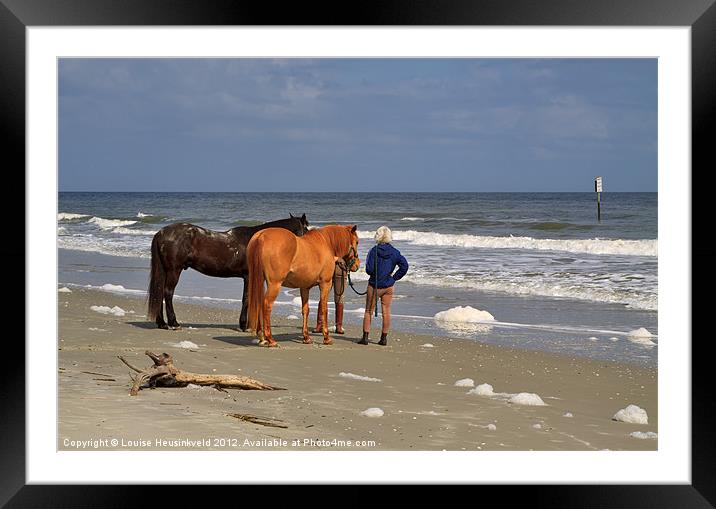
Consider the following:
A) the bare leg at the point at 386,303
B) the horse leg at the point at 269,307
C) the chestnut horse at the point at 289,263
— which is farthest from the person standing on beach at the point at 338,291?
the horse leg at the point at 269,307

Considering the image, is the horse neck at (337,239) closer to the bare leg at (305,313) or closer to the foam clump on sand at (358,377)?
the bare leg at (305,313)

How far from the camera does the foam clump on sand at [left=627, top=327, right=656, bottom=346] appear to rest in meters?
11.2

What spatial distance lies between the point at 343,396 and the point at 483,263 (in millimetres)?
13899

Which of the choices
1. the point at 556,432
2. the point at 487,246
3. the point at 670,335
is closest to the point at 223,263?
the point at 556,432

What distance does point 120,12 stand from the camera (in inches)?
219

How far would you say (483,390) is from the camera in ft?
26.1

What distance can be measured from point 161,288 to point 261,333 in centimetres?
197

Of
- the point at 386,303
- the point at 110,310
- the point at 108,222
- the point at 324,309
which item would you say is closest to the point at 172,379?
the point at 324,309

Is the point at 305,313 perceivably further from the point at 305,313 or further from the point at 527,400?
the point at 527,400

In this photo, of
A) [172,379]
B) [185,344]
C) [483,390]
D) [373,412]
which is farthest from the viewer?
[185,344]

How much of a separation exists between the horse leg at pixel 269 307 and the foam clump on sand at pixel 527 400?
3164 mm

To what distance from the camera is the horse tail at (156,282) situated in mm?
11125

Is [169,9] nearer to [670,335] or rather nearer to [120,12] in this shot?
[120,12]

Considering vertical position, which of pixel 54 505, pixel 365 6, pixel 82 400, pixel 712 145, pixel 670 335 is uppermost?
pixel 365 6
